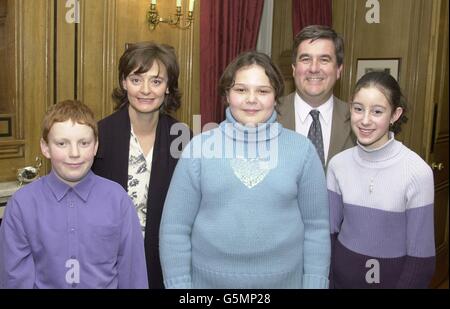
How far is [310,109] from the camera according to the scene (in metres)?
2.20

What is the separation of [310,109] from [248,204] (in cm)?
A: 76

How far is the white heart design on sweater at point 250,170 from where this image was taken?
1.64 metres

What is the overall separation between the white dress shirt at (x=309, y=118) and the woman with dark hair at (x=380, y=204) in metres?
0.29

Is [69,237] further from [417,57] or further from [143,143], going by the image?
[417,57]

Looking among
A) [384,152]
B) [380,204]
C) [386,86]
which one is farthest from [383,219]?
[386,86]

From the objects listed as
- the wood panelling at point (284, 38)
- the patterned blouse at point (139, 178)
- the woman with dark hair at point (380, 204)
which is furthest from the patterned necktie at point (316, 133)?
the wood panelling at point (284, 38)

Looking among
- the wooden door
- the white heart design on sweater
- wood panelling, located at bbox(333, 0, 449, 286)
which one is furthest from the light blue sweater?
the wooden door

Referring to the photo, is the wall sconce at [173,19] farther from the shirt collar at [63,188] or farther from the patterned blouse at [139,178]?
the shirt collar at [63,188]

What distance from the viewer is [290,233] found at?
1660 mm

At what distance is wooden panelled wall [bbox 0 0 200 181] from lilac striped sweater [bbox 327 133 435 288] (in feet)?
6.70

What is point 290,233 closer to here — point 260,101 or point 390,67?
point 260,101

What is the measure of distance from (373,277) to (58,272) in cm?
116
